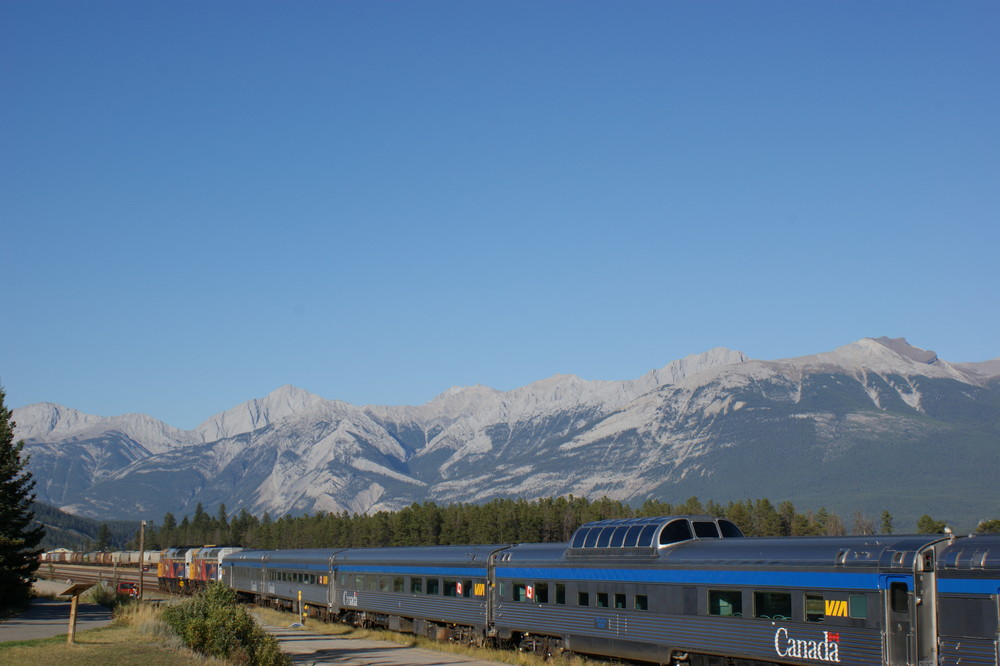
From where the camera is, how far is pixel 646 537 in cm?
2961

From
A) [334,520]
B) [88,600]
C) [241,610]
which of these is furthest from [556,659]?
[334,520]

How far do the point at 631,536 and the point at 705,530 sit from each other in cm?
228

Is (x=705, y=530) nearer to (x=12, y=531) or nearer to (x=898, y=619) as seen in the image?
(x=898, y=619)

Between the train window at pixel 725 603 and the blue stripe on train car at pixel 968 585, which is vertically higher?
the blue stripe on train car at pixel 968 585

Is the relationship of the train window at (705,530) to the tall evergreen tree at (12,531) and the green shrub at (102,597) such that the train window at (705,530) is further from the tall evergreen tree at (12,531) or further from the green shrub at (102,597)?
the green shrub at (102,597)

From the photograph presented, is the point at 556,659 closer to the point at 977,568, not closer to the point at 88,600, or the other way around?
the point at 977,568

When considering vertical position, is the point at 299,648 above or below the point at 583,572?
below

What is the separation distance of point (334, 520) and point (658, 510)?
74193 mm

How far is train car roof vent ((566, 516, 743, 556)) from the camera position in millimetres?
29266

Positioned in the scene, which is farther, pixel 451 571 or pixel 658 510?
pixel 658 510

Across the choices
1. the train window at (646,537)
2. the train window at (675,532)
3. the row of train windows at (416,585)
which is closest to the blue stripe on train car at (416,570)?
the row of train windows at (416,585)

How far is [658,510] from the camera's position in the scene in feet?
473

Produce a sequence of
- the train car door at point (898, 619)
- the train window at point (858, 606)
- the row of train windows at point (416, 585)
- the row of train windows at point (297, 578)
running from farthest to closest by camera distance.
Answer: the row of train windows at point (297, 578) < the row of train windows at point (416, 585) < the train window at point (858, 606) < the train car door at point (898, 619)

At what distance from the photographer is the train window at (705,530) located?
29453 mm
